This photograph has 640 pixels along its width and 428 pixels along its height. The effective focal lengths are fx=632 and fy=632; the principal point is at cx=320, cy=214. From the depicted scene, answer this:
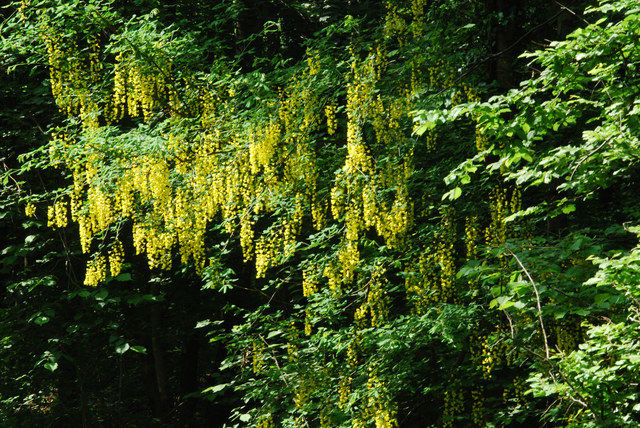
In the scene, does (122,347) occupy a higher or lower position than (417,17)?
lower

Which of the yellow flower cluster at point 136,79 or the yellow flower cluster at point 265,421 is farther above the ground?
the yellow flower cluster at point 136,79

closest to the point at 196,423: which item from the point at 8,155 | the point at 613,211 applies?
the point at 8,155

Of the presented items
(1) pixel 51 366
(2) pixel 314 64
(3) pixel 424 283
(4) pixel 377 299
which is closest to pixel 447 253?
(3) pixel 424 283

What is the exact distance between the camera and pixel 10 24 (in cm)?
594

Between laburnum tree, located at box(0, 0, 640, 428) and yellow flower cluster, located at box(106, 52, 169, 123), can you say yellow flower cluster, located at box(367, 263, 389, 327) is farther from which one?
yellow flower cluster, located at box(106, 52, 169, 123)

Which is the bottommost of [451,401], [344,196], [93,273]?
[451,401]

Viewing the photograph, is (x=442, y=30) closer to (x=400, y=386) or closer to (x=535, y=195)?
(x=535, y=195)

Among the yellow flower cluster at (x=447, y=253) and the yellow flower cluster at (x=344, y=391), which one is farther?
the yellow flower cluster at (x=344, y=391)

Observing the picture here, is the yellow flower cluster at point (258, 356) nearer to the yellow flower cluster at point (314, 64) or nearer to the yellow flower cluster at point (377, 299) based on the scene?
the yellow flower cluster at point (377, 299)

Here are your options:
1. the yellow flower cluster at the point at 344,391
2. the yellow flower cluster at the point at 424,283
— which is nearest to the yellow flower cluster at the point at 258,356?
the yellow flower cluster at the point at 344,391

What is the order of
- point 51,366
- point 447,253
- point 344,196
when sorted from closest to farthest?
point 344,196
point 447,253
point 51,366

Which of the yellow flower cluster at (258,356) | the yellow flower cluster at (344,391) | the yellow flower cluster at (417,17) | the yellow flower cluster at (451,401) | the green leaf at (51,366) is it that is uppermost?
the yellow flower cluster at (417,17)

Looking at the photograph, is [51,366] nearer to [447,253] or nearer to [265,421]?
[265,421]

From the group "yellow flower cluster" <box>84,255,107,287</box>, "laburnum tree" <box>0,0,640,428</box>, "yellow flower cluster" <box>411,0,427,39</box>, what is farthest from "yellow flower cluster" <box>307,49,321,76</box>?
"yellow flower cluster" <box>84,255,107,287</box>
